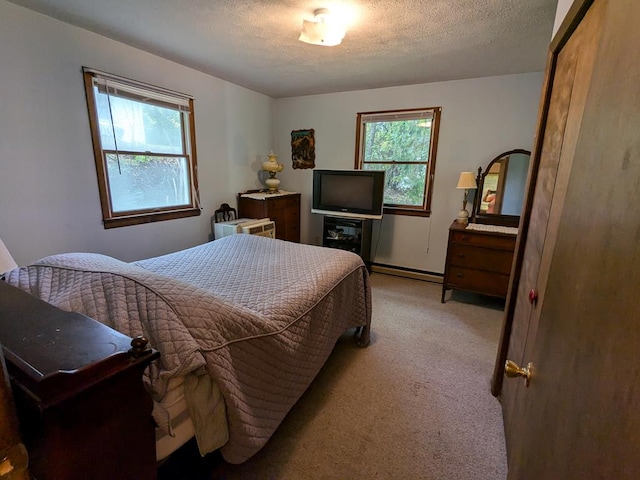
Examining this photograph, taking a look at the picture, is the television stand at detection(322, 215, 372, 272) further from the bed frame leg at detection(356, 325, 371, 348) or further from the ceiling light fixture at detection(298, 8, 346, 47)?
the ceiling light fixture at detection(298, 8, 346, 47)

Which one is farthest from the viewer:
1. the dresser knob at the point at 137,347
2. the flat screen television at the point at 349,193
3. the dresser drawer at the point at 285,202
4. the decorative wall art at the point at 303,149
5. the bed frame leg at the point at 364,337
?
the decorative wall art at the point at 303,149

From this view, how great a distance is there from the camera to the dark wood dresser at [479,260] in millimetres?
2744

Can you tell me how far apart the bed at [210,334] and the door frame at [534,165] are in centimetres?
105

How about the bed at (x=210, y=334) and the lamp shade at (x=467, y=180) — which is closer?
the bed at (x=210, y=334)

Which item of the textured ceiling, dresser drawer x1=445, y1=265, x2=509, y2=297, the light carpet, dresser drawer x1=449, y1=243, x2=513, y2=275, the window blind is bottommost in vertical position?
the light carpet

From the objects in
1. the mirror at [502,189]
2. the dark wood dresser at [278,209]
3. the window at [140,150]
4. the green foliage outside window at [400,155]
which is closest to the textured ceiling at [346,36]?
the window at [140,150]

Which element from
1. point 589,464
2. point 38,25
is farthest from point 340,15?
point 589,464

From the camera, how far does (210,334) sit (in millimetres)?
1113

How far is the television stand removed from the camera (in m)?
3.76

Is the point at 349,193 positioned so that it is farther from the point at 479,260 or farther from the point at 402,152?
the point at 479,260

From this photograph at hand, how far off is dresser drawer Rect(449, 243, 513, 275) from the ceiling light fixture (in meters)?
2.12

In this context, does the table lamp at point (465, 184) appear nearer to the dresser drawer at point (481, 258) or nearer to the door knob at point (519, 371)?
the dresser drawer at point (481, 258)

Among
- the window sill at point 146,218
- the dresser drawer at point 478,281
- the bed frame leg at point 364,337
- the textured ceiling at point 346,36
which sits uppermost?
the textured ceiling at point 346,36

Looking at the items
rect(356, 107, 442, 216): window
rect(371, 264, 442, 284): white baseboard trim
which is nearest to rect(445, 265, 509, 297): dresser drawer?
rect(371, 264, 442, 284): white baseboard trim
